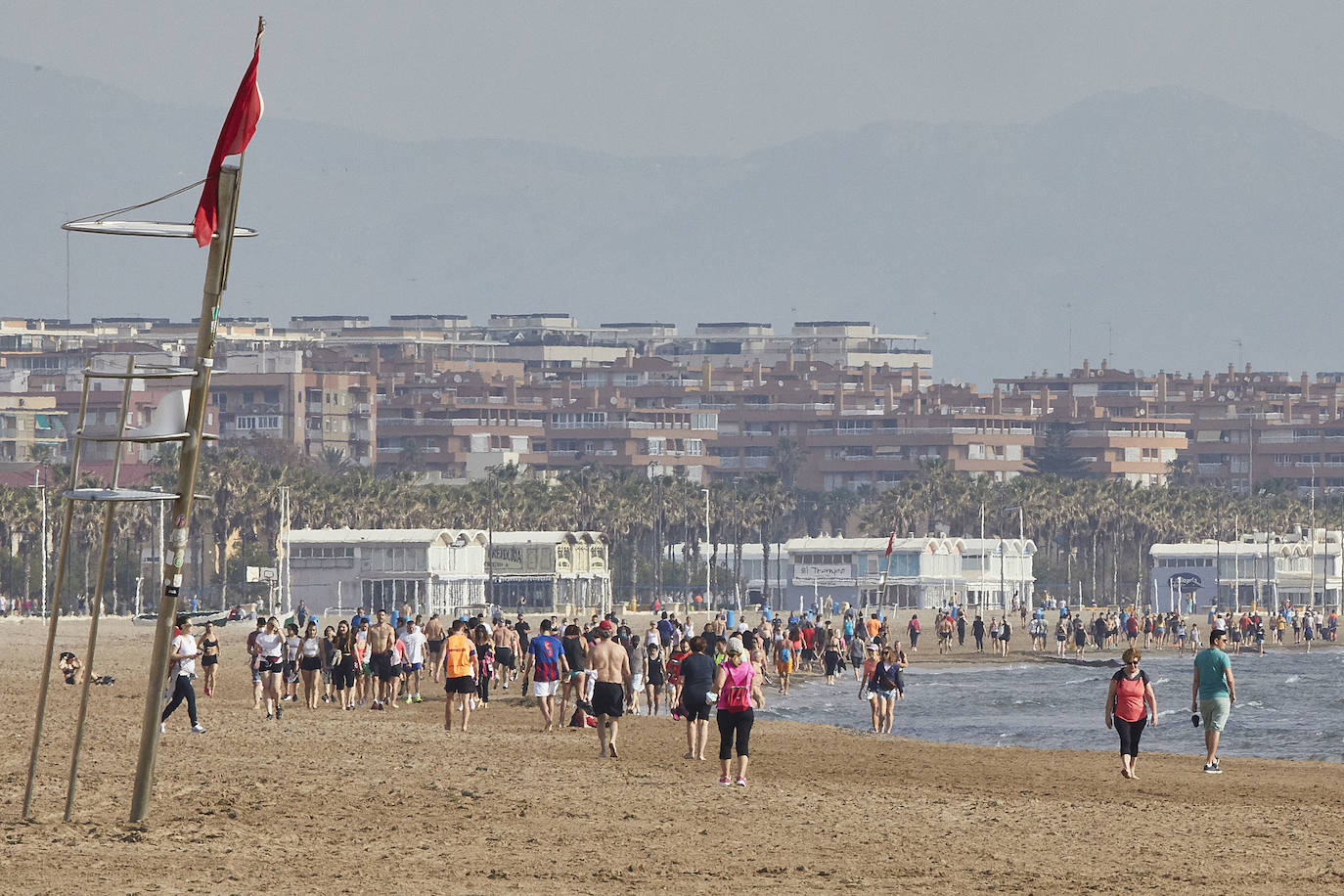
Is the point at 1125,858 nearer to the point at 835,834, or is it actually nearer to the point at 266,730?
the point at 835,834

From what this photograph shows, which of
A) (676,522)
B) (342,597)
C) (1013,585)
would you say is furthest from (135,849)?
(676,522)

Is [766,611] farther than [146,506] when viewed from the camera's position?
No

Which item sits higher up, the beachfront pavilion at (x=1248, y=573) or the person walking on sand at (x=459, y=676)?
the beachfront pavilion at (x=1248, y=573)

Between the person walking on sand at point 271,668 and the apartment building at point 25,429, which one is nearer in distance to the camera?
the person walking on sand at point 271,668

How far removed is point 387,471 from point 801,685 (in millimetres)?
142639

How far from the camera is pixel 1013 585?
110375mm

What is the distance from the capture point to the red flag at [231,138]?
12.9 meters

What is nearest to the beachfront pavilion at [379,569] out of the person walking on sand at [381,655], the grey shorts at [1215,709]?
the person walking on sand at [381,655]

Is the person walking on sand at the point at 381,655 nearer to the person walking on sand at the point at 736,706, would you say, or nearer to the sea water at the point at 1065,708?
the sea water at the point at 1065,708

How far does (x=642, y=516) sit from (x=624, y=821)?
330 feet

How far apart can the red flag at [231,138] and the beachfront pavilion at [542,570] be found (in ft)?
266

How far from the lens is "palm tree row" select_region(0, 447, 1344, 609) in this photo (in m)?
98.7

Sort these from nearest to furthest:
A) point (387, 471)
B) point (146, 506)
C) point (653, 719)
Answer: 1. point (653, 719)
2. point (146, 506)
3. point (387, 471)

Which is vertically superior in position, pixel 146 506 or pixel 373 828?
pixel 146 506
